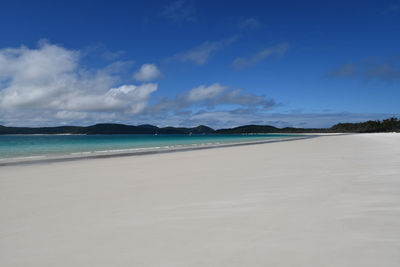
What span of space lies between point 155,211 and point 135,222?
0.61m

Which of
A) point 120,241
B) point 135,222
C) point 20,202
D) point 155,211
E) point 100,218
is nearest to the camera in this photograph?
point 120,241

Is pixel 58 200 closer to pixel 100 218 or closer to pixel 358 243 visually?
pixel 100 218

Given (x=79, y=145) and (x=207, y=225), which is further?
(x=79, y=145)

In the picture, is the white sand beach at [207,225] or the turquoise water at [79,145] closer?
the white sand beach at [207,225]

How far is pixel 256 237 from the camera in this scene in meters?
3.16

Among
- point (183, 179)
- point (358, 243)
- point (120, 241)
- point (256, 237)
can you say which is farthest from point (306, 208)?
point (183, 179)

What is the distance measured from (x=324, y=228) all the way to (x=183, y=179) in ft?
16.2

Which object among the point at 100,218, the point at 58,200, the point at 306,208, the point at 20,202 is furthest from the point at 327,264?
the point at 20,202

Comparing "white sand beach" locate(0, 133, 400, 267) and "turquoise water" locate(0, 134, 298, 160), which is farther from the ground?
"turquoise water" locate(0, 134, 298, 160)

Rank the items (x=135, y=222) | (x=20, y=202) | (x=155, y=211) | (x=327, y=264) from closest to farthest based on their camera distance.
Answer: (x=327, y=264) → (x=135, y=222) → (x=155, y=211) → (x=20, y=202)

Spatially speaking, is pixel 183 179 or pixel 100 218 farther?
pixel 183 179

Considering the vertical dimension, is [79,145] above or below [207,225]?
above

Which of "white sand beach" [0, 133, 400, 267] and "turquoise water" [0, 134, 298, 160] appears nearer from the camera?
"white sand beach" [0, 133, 400, 267]

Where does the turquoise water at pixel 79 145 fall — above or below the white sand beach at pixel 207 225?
above
